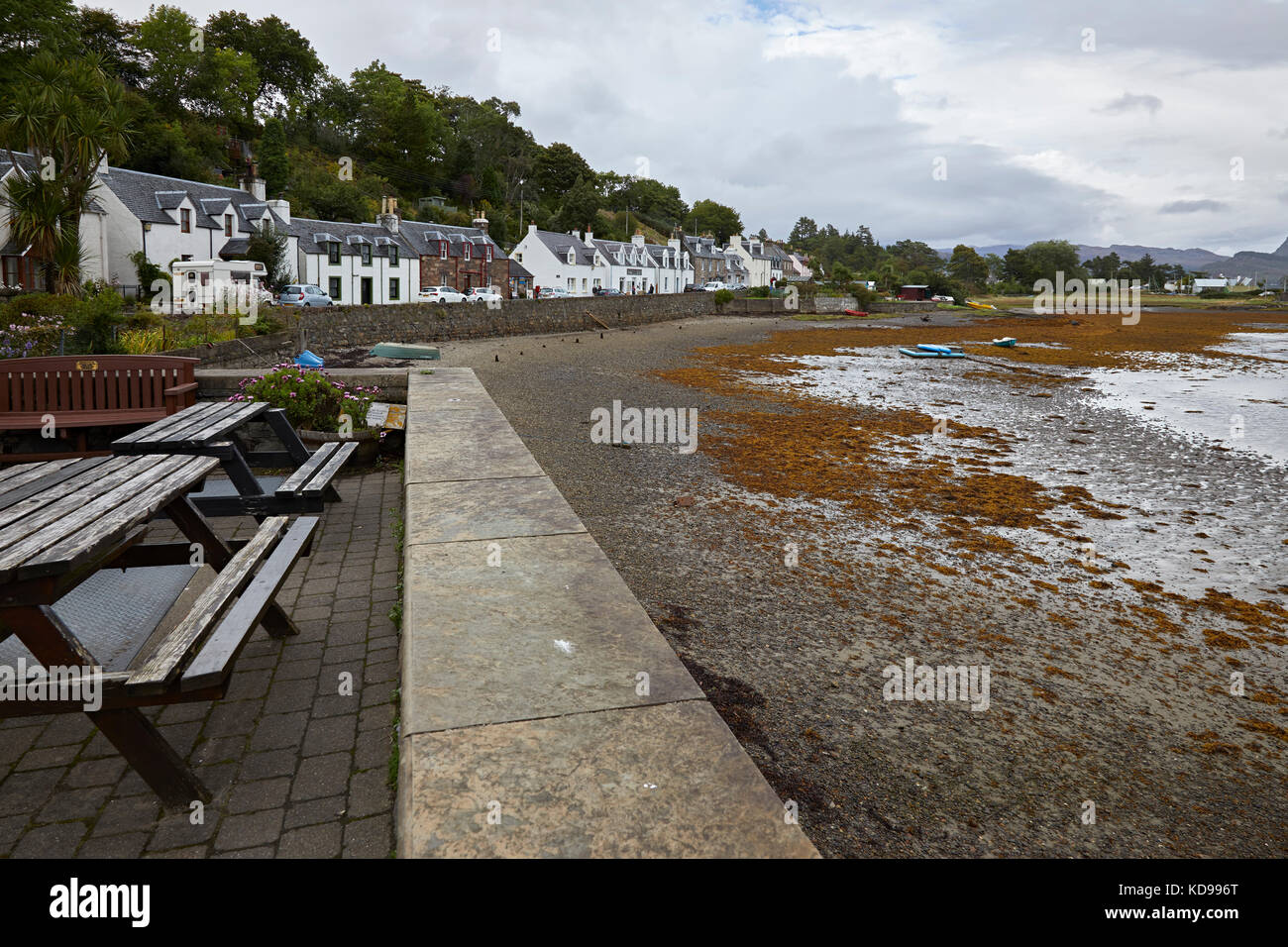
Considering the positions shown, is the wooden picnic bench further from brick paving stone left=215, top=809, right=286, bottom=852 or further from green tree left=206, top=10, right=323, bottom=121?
green tree left=206, top=10, right=323, bottom=121

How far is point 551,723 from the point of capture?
2428 millimetres

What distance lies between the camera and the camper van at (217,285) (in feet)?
72.9

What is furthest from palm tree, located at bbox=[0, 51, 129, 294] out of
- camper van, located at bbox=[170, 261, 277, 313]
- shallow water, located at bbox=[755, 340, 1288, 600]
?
shallow water, located at bbox=[755, 340, 1288, 600]

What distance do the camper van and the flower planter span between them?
14639 mm

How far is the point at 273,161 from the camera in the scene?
5712 centimetres

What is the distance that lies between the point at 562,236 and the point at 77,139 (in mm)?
57026

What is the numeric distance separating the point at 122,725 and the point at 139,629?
84 centimetres

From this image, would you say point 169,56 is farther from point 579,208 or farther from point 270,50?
point 579,208

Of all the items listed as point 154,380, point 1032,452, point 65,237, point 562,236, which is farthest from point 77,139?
point 562,236

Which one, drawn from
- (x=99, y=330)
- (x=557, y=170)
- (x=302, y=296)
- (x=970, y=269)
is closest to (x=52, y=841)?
(x=99, y=330)

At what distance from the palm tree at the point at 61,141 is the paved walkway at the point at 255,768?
2139cm

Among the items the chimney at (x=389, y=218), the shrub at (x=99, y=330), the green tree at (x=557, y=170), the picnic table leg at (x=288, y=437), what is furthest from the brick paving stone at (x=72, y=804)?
the green tree at (x=557, y=170)

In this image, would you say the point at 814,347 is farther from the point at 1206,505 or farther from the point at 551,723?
the point at 551,723

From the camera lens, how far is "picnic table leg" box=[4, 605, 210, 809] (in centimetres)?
270
